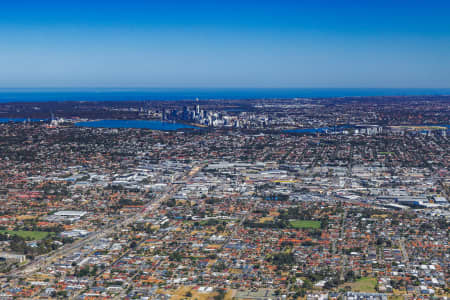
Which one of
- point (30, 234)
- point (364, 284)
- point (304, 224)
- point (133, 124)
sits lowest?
point (364, 284)

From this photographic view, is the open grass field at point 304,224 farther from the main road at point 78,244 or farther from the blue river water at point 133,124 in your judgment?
the blue river water at point 133,124

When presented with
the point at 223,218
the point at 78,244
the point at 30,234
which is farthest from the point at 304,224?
the point at 30,234

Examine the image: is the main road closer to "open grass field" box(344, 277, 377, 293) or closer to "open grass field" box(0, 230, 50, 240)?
"open grass field" box(0, 230, 50, 240)

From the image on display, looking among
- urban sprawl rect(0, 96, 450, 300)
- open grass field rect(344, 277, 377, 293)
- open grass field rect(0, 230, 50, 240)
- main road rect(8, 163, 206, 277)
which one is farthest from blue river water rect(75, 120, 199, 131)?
open grass field rect(344, 277, 377, 293)

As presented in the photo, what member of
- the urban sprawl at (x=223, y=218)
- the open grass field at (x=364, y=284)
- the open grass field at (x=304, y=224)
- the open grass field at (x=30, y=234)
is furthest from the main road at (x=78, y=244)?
the open grass field at (x=364, y=284)

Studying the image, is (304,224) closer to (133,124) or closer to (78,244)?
(78,244)
